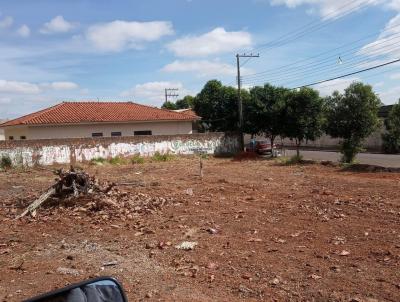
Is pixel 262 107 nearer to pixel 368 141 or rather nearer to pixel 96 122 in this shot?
pixel 96 122

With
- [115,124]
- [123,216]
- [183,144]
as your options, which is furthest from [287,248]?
[115,124]

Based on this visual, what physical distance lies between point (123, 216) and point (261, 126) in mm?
25763

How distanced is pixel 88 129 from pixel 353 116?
829 inches

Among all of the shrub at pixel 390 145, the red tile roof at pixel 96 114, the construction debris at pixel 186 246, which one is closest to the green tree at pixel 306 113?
the shrub at pixel 390 145

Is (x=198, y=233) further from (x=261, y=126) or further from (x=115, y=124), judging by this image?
(x=115, y=124)

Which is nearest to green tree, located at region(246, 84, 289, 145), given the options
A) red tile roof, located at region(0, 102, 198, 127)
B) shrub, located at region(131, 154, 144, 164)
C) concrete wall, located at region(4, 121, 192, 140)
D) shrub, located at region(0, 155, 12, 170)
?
red tile roof, located at region(0, 102, 198, 127)

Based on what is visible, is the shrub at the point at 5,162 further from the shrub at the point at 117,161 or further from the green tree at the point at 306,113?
the green tree at the point at 306,113

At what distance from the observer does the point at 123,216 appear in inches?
435

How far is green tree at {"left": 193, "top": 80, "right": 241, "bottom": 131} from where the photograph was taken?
145 ft

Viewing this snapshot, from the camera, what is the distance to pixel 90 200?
12344 mm

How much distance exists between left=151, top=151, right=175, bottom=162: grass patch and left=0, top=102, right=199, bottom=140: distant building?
602cm

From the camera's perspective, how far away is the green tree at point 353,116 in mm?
23375

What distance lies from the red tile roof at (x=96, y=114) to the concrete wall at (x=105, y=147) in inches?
200

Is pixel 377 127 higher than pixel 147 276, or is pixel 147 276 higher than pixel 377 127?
pixel 377 127
